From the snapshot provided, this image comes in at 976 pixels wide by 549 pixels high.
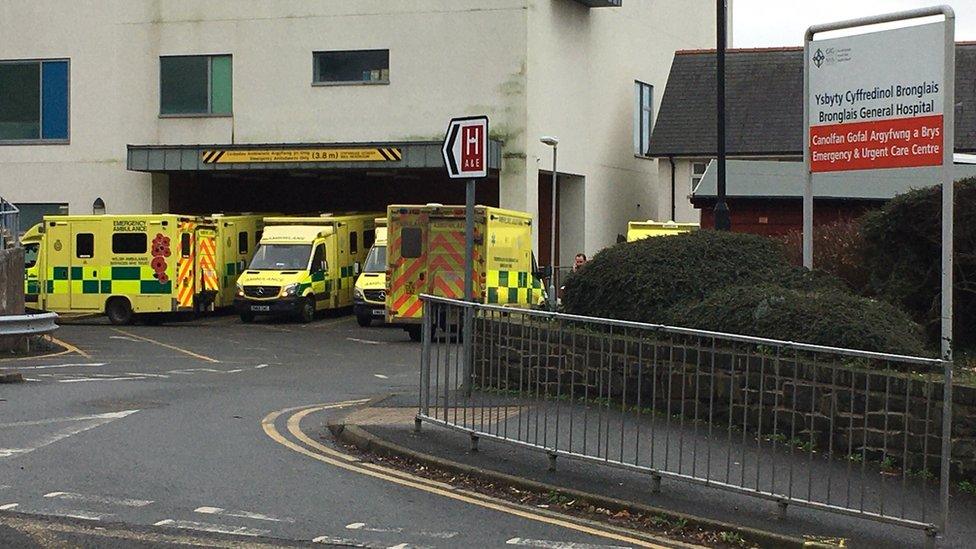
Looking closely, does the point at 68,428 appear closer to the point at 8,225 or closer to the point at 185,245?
the point at 8,225

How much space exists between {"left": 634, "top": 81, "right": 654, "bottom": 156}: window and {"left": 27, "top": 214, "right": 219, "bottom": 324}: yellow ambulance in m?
16.5

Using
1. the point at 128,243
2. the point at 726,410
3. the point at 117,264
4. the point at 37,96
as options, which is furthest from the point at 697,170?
the point at 726,410

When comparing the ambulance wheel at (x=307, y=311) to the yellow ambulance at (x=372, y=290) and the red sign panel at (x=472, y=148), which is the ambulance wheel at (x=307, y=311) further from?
the red sign panel at (x=472, y=148)

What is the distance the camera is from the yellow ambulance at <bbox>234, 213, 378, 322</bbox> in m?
35.3

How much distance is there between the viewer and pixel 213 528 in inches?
355

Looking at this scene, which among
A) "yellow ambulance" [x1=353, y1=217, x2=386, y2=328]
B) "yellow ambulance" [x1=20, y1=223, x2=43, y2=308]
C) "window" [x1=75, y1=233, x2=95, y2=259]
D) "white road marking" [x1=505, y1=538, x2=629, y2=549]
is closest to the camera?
"white road marking" [x1=505, y1=538, x2=629, y2=549]

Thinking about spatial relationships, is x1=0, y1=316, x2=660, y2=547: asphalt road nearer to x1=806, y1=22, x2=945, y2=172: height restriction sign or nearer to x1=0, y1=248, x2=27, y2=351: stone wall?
x1=0, y1=248, x2=27, y2=351: stone wall

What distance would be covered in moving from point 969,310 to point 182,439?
26.7 ft

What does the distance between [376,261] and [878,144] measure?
830 inches

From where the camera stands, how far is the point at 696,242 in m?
16.0

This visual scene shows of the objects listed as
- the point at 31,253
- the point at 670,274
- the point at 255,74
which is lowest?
the point at 670,274

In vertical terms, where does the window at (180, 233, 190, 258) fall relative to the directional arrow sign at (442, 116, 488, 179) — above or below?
below

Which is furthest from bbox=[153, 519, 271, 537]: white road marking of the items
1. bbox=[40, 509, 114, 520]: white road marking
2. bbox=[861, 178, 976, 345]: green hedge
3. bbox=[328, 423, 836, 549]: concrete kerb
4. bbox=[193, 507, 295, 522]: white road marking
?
bbox=[861, 178, 976, 345]: green hedge

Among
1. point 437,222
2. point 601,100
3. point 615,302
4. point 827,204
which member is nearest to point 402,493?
point 615,302
